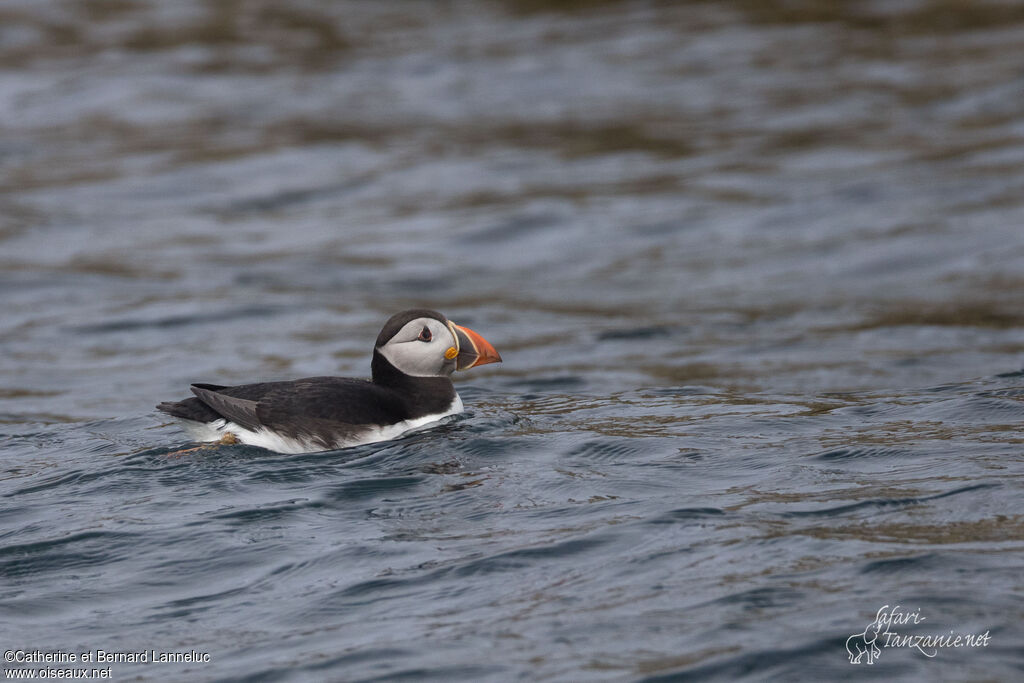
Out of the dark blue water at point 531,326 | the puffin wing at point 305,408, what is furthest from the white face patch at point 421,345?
the dark blue water at point 531,326

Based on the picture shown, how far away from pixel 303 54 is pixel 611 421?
16.8 m

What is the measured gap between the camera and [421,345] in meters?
7.40

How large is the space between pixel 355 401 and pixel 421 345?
23.0 inches

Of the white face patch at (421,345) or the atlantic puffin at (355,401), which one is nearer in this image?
the atlantic puffin at (355,401)

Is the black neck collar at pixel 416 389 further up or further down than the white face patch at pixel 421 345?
further down

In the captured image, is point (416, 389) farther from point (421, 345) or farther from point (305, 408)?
point (305, 408)

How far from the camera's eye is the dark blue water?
4945 mm

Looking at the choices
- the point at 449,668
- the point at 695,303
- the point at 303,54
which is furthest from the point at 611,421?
the point at 303,54

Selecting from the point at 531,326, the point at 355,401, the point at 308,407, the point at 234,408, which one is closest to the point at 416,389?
the point at 355,401

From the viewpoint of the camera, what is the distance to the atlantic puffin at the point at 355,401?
22.4 ft

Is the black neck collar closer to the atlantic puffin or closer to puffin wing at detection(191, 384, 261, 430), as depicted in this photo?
the atlantic puffin

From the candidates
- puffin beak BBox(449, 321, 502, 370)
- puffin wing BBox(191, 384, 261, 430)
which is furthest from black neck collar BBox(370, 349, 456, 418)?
puffin wing BBox(191, 384, 261, 430)

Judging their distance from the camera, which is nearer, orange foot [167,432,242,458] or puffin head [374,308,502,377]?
orange foot [167,432,242,458]

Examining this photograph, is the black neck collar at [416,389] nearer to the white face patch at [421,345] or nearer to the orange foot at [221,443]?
the white face patch at [421,345]
